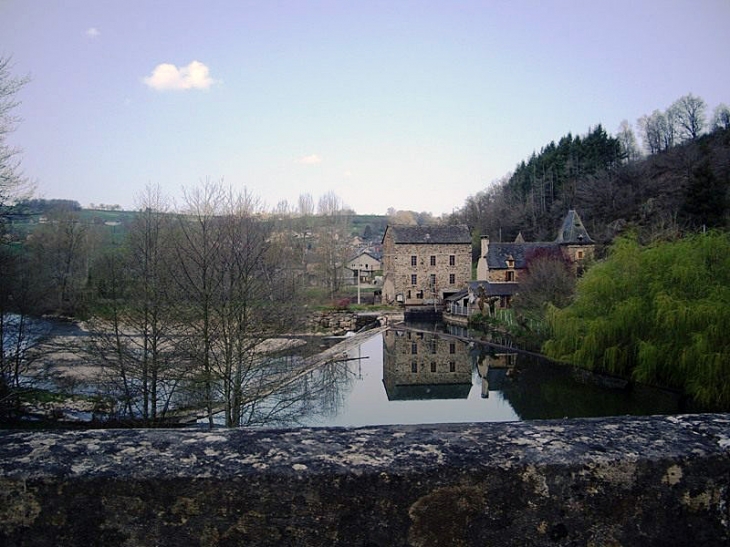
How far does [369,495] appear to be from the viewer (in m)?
1.72

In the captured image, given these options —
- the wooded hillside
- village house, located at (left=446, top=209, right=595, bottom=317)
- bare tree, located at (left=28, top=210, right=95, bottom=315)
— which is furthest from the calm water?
bare tree, located at (left=28, top=210, right=95, bottom=315)

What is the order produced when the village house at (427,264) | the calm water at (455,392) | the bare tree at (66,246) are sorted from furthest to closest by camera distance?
the village house at (427,264) < the bare tree at (66,246) < the calm water at (455,392)

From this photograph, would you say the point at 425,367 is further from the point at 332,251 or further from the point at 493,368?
the point at 332,251

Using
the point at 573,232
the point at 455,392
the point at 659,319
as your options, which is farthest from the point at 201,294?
the point at 573,232

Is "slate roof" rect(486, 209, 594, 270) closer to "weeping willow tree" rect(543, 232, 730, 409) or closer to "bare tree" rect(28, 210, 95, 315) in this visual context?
"weeping willow tree" rect(543, 232, 730, 409)

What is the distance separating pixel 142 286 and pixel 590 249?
4039 cm

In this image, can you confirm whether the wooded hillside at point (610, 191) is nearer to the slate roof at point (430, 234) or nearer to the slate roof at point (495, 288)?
the slate roof at point (495, 288)

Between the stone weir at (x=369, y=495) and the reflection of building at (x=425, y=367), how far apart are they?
18.3 m

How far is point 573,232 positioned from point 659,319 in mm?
30287

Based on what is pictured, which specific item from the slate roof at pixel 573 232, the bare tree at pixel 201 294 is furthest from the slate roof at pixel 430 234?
the bare tree at pixel 201 294

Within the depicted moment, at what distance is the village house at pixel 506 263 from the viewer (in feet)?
140

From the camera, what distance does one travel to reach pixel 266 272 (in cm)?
1459

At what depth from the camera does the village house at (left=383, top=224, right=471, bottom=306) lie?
51344 millimetres

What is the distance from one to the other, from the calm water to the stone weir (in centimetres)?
1199
